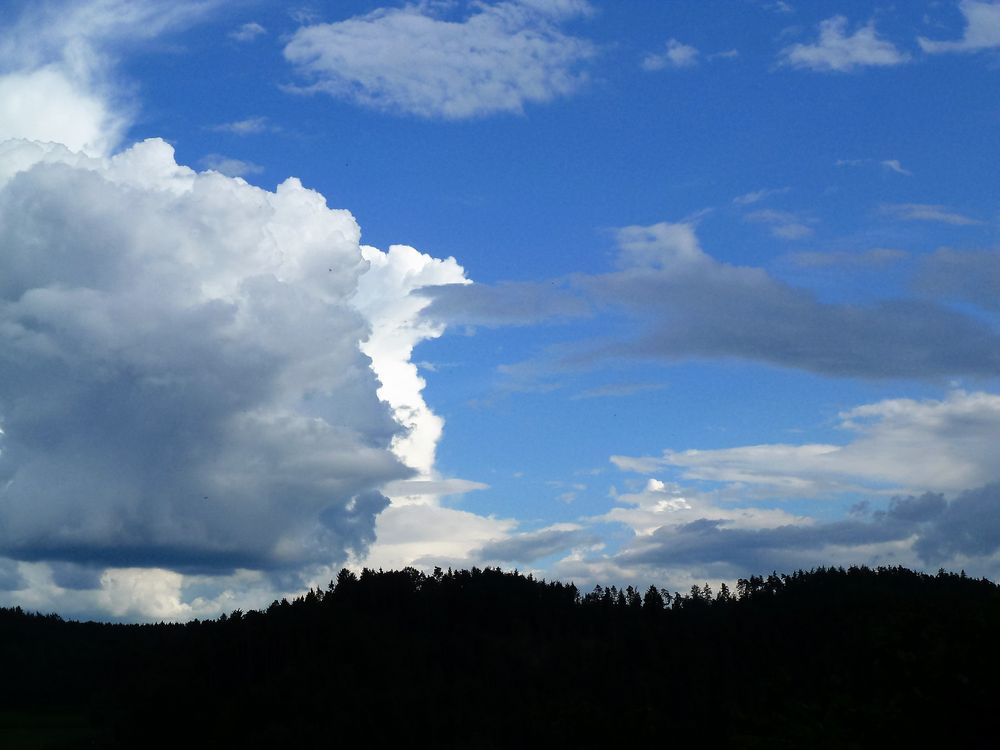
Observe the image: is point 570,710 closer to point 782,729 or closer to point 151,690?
point 782,729

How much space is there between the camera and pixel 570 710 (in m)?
94.2

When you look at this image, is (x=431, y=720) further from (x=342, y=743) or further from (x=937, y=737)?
(x=937, y=737)

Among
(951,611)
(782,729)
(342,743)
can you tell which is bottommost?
(342,743)

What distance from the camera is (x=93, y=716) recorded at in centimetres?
Answer: 17175

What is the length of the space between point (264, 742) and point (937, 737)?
143 m

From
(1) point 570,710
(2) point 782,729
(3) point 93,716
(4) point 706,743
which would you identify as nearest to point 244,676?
(3) point 93,716

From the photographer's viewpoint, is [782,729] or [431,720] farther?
[431,720]

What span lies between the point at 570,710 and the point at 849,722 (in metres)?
53.6

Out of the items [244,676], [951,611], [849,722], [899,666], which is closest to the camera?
[899,666]

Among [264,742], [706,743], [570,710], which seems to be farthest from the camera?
[264,742]

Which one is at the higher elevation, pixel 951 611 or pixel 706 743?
pixel 951 611

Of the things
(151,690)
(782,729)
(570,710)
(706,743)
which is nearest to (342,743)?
(151,690)

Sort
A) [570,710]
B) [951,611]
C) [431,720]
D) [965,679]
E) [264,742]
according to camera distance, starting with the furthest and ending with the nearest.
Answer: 1. [431,720]
2. [264,742]
3. [570,710]
4. [951,611]
5. [965,679]

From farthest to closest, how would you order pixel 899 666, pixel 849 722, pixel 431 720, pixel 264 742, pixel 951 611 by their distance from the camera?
pixel 431 720 → pixel 264 742 → pixel 951 611 → pixel 849 722 → pixel 899 666
